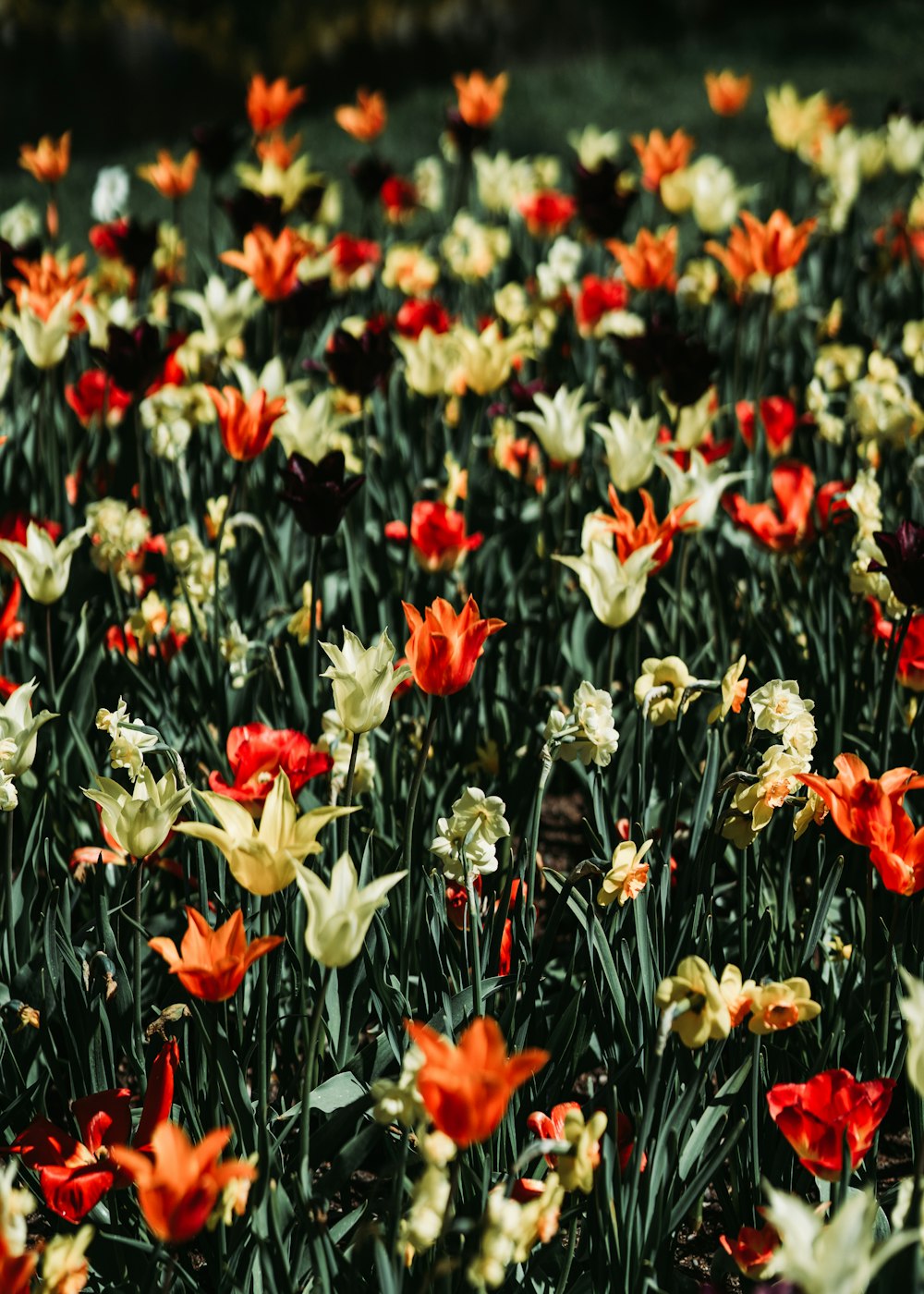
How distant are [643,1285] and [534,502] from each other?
6.12ft

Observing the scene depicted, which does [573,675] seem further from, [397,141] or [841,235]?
[397,141]

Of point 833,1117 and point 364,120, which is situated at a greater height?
point 364,120

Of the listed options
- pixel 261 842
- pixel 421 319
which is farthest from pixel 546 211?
pixel 261 842

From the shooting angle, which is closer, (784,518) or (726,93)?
(784,518)

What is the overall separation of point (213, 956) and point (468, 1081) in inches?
14.5

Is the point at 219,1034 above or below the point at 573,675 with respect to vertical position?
above

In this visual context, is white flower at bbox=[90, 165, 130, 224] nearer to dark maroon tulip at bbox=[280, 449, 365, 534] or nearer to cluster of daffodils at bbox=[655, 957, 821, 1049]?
dark maroon tulip at bbox=[280, 449, 365, 534]

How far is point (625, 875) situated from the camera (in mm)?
1477

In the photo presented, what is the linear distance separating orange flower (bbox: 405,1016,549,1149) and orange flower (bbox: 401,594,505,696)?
60cm

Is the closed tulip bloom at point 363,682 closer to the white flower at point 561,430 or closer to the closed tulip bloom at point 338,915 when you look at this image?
the closed tulip bloom at point 338,915

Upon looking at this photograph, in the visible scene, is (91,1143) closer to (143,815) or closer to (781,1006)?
(143,815)

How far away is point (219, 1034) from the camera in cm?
142

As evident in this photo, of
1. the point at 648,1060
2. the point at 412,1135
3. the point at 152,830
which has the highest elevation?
the point at 152,830

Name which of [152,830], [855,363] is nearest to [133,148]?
[855,363]
